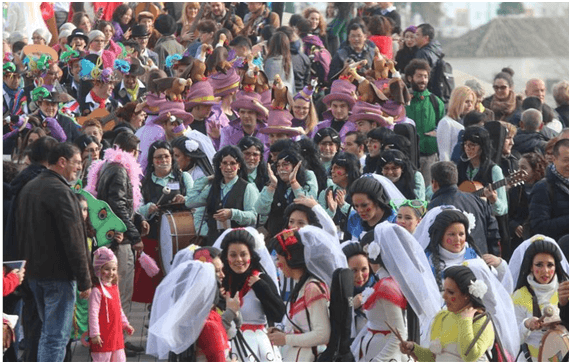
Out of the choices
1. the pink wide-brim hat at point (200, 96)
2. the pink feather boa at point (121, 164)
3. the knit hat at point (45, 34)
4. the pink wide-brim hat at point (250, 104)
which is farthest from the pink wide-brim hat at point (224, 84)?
the knit hat at point (45, 34)

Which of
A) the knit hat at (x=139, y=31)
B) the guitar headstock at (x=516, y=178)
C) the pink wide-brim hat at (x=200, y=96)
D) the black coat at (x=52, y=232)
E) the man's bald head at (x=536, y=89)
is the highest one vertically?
the knit hat at (x=139, y=31)

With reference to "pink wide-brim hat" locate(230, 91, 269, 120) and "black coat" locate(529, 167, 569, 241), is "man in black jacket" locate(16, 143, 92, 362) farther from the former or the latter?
"pink wide-brim hat" locate(230, 91, 269, 120)

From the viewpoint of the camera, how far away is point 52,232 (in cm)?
1079

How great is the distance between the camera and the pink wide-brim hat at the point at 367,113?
1609 cm

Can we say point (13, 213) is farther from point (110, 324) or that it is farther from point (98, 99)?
point (98, 99)

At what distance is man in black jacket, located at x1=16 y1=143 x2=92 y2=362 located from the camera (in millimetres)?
10734

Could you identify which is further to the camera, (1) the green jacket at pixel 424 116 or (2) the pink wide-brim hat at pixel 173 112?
(1) the green jacket at pixel 424 116

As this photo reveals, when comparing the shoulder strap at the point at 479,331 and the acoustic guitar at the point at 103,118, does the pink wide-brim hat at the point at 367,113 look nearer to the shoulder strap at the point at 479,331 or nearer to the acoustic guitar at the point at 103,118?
the acoustic guitar at the point at 103,118

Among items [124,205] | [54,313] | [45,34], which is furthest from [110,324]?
[45,34]

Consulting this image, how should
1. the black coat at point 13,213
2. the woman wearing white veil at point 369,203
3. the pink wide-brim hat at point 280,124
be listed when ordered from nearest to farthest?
1. the black coat at point 13,213
2. the woman wearing white veil at point 369,203
3. the pink wide-brim hat at point 280,124

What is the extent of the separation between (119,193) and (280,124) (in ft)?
11.2

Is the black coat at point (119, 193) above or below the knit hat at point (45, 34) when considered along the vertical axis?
below

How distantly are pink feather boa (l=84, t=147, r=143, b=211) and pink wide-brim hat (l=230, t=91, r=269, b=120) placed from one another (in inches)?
128

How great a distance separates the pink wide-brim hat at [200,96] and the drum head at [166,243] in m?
3.40
